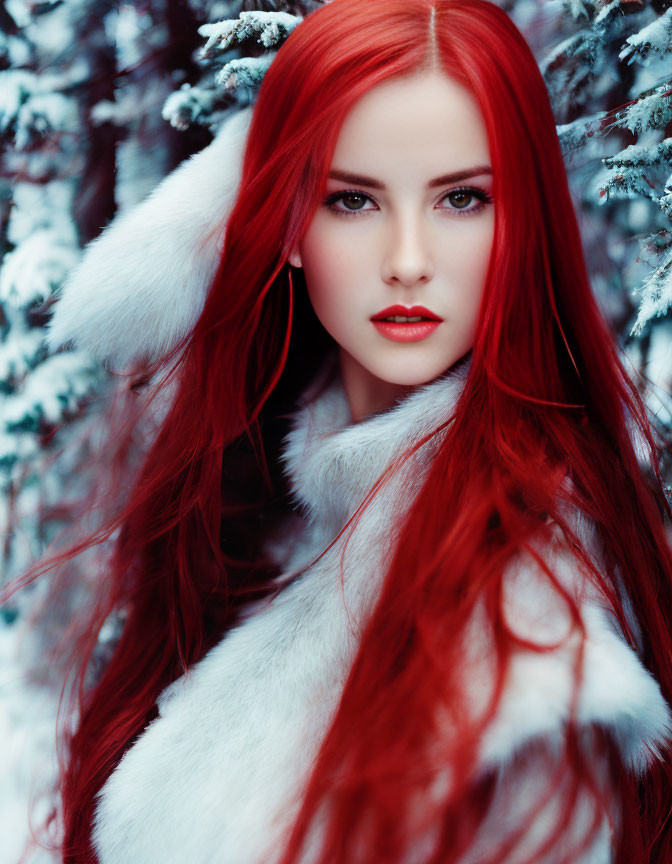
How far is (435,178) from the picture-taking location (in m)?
1.18

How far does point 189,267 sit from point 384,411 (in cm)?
42

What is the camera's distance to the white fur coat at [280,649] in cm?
100

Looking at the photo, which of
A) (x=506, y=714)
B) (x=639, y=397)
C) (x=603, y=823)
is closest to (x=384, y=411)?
(x=639, y=397)

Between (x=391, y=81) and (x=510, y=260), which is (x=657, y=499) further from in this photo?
(x=391, y=81)

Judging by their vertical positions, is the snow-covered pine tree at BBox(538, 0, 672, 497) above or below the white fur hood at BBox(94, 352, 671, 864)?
above

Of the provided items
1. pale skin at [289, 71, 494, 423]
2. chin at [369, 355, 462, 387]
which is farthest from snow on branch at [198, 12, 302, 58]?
chin at [369, 355, 462, 387]

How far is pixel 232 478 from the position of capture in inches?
69.9

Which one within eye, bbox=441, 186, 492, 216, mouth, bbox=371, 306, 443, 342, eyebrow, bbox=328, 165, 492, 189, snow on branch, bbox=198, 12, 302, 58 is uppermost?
snow on branch, bbox=198, 12, 302, 58

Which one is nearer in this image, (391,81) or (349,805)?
(349,805)

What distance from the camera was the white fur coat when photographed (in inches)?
39.3

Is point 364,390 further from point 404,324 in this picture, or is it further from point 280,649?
point 280,649

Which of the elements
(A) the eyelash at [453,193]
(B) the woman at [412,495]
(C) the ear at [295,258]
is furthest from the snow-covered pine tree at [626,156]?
(C) the ear at [295,258]

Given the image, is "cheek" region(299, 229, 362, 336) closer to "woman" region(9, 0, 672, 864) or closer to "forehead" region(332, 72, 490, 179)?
"woman" region(9, 0, 672, 864)

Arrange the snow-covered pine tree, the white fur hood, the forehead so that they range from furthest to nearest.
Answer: the snow-covered pine tree
the forehead
the white fur hood
